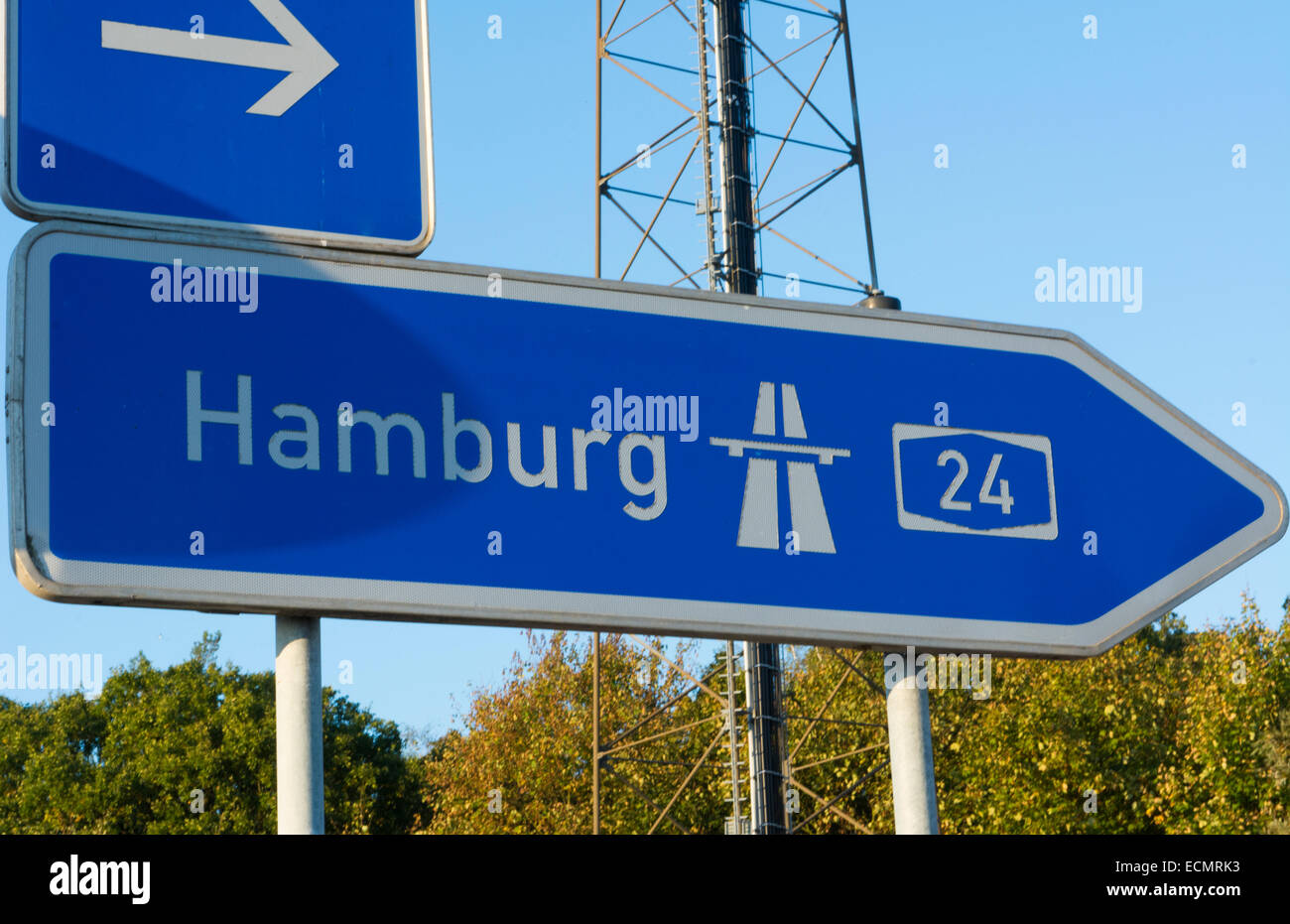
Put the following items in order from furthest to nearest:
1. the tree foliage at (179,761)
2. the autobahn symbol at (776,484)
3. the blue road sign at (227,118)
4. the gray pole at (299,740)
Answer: the tree foliage at (179,761), the autobahn symbol at (776,484), the blue road sign at (227,118), the gray pole at (299,740)

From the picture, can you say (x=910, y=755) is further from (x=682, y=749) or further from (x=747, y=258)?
(x=682, y=749)

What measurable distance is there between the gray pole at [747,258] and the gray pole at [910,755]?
15.7 m

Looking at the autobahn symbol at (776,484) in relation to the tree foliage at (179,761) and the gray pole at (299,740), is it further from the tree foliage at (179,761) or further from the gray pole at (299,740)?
the tree foliage at (179,761)

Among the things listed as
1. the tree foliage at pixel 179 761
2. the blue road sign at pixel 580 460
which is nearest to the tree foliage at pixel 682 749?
the tree foliage at pixel 179 761

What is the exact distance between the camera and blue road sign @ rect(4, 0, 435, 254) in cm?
187

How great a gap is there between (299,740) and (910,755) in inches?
34.4

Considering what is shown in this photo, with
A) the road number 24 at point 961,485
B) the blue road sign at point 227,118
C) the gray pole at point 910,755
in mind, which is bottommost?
the gray pole at point 910,755

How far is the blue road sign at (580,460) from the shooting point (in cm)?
175

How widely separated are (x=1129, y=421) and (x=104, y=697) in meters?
46.9

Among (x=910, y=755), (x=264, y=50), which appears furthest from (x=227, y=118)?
(x=910, y=755)

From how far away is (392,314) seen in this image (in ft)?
6.45

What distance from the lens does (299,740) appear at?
1.64m

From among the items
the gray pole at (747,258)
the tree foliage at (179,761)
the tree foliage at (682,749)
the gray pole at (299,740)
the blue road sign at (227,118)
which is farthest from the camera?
the tree foliage at (179,761)
